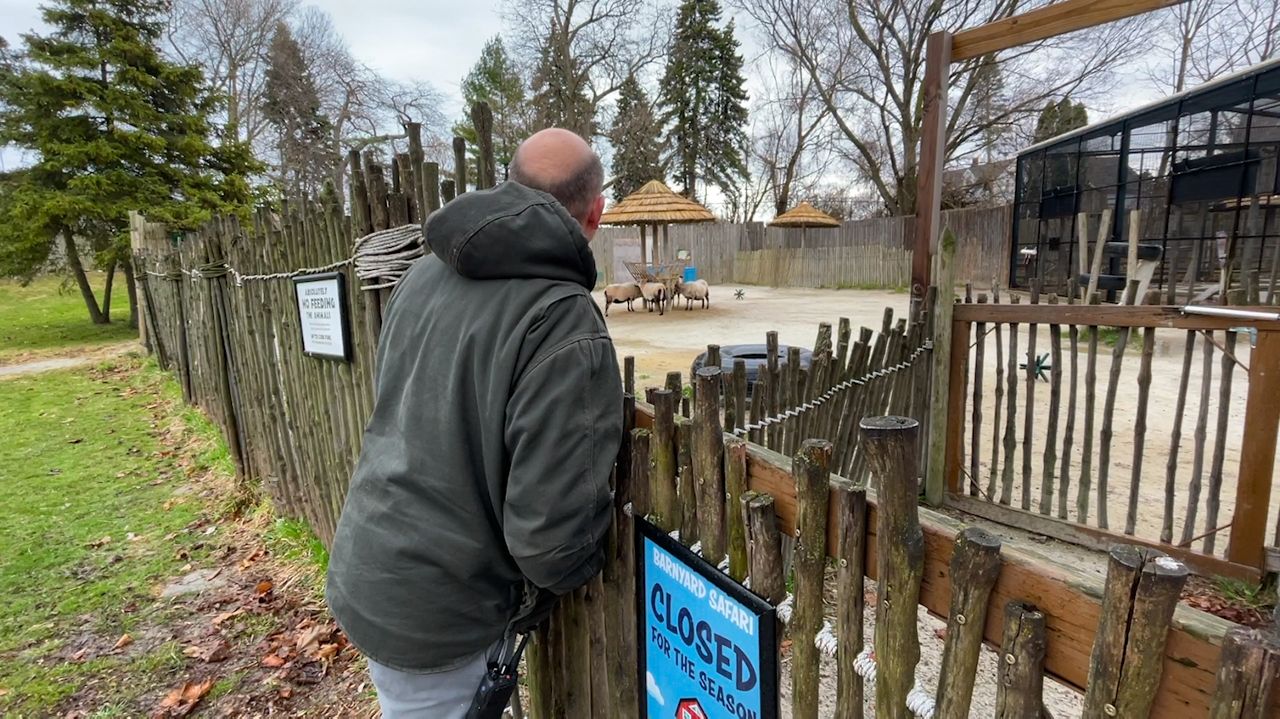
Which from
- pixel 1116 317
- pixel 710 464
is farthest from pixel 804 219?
pixel 710 464

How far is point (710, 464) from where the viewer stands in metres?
1.48

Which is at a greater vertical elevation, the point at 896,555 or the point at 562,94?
the point at 562,94

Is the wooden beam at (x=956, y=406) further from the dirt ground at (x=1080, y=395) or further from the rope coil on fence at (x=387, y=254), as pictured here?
the rope coil on fence at (x=387, y=254)

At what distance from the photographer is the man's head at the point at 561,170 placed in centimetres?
157

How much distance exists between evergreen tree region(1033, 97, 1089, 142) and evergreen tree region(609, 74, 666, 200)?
A: 18.2 meters

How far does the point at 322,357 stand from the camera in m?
3.40

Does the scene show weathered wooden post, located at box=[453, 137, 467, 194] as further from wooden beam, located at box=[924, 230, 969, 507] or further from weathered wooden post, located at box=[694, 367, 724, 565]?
wooden beam, located at box=[924, 230, 969, 507]

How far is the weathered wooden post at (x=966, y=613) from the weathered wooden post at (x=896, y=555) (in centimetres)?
7

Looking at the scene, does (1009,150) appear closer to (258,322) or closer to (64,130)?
(258,322)

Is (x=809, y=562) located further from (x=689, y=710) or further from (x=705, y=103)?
(x=705, y=103)

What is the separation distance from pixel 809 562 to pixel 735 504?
23cm

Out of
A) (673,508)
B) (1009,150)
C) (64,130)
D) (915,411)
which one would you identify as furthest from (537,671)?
(1009,150)

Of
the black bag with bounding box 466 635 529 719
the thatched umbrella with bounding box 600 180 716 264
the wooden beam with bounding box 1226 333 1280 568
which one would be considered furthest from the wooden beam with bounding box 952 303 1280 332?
the thatched umbrella with bounding box 600 180 716 264

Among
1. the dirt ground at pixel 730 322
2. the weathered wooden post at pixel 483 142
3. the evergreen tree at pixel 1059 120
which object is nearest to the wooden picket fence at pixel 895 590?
the weathered wooden post at pixel 483 142
